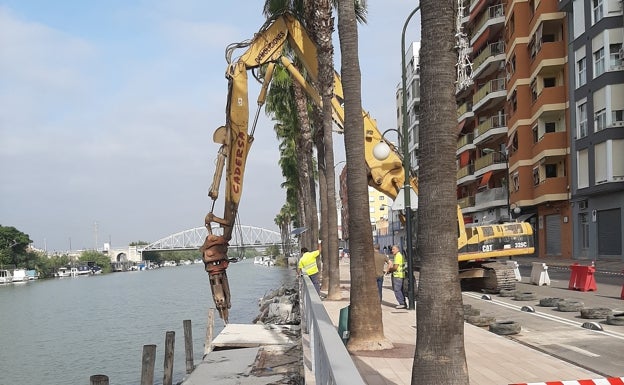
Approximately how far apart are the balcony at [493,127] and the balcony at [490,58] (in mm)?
4547

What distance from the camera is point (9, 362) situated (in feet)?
80.9

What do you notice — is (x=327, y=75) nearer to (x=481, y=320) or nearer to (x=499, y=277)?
(x=481, y=320)

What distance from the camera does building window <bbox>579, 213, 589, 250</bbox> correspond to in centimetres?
4157

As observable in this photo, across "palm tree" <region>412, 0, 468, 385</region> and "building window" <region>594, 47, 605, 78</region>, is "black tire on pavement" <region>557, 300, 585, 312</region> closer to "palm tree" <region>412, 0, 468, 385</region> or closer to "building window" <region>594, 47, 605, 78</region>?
"palm tree" <region>412, 0, 468, 385</region>

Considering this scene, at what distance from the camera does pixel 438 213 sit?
5.55 metres

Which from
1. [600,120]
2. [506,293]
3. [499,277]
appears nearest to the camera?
[506,293]

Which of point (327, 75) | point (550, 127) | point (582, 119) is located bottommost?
point (327, 75)

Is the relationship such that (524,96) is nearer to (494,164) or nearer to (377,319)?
(494,164)

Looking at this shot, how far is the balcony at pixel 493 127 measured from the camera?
54.7 metres

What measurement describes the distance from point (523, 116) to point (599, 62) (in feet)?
35.7

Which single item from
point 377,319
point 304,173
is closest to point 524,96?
point 304,173

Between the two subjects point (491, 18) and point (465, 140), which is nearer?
point (491, 18)

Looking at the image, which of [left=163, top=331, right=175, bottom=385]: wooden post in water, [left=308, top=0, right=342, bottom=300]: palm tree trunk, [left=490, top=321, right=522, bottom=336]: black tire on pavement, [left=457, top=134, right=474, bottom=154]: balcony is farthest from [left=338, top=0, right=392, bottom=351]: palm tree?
[left=457, top=134, right=474, bottom=154]: balcony

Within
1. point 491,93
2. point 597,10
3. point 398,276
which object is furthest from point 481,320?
point 491,93
